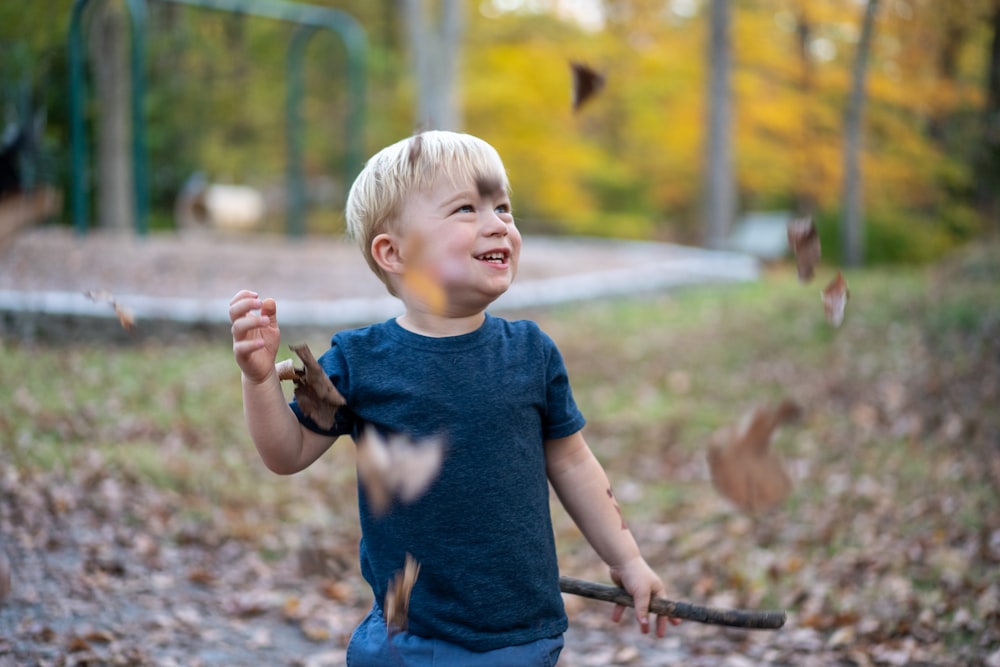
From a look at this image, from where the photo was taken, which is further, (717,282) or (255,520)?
(717,282)

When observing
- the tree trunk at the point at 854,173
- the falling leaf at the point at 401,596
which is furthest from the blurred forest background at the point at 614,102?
the falling leaf at the point at 401,596

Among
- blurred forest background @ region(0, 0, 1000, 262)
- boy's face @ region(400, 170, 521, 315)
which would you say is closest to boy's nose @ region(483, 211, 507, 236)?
boy's face @ region(400, 170, 521, 315)

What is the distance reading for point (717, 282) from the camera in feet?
53.5

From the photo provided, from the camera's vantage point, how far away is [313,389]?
2.10m

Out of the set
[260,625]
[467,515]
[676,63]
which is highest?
[676,63]

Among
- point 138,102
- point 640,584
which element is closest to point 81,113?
point 138,102

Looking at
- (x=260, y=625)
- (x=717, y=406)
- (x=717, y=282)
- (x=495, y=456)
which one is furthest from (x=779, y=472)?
(x=717, y=282)

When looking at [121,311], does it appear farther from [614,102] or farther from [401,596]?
[614,102]

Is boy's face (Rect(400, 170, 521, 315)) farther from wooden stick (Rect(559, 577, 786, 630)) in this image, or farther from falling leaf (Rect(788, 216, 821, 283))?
falling leaf (Rect(788, 216, 821, 283))

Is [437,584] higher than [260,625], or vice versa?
[437,584]

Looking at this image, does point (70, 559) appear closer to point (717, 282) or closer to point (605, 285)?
point (605, 285)

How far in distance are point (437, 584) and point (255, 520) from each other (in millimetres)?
3594

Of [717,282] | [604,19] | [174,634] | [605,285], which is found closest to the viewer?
[174,634]

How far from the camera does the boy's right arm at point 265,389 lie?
6.63ft
